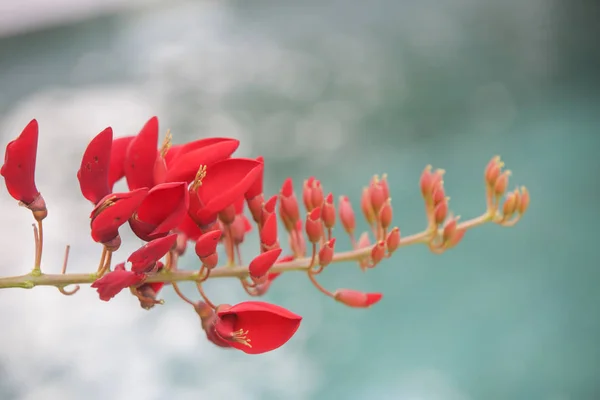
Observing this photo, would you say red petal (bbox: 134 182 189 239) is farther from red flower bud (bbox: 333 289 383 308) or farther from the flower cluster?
red flower bud (bbox: 333 289 383 308)

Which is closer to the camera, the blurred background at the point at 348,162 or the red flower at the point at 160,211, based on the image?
the red flower at the point at 160,211

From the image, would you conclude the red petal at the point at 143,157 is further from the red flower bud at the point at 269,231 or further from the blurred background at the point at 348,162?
the blurred background at the point at 348,162

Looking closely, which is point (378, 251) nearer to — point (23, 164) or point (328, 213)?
point (328, 213)

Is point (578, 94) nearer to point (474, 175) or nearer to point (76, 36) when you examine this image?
point (474, 175)

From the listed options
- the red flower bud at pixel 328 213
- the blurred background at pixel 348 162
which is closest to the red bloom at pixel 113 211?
the red flower bud at pixel 328 213

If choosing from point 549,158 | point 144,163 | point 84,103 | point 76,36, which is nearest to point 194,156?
point 144,163

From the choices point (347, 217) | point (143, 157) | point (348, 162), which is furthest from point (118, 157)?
point (348, 162)

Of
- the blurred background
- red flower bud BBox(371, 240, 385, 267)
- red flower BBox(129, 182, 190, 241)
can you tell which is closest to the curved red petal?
red flower BBox(129, 182, 190, 241)
